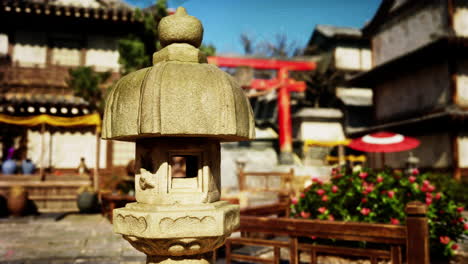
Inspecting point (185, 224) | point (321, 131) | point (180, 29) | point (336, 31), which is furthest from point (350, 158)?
point (185, 224)

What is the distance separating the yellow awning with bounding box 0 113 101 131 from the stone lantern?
33.5 feet

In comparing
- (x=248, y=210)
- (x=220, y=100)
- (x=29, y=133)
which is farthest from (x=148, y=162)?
(x=29, y=133)

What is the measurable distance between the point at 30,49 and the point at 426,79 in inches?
664

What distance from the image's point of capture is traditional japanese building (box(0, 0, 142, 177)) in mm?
12844

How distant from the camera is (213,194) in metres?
3.27

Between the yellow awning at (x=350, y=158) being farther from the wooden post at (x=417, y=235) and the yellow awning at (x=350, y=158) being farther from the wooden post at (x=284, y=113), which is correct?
the wooden post at (x=417, y=235)

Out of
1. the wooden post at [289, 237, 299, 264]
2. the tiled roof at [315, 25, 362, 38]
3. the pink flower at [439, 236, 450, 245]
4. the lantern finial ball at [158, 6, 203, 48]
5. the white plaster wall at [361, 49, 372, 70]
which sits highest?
the tiled roof at [315, 25, 362, 38]

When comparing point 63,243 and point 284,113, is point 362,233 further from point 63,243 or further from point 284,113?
point 284,113

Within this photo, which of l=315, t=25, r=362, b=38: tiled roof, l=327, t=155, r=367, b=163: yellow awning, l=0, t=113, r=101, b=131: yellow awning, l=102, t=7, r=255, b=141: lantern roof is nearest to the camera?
l=102, t=7, r=255, b=141: lantern roof

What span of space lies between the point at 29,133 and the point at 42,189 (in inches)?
103

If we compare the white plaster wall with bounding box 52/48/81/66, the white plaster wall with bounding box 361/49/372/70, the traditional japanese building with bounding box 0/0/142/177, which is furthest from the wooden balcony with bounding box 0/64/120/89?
the white plaster wall with bounding box 361/49/372/70

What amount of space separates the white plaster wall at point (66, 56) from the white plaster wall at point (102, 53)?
1.56 feet

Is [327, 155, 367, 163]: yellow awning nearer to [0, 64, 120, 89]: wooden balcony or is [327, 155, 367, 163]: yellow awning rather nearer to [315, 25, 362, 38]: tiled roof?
[315, 25, 362, 38]: tiled roof

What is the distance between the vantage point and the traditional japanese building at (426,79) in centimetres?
1281
